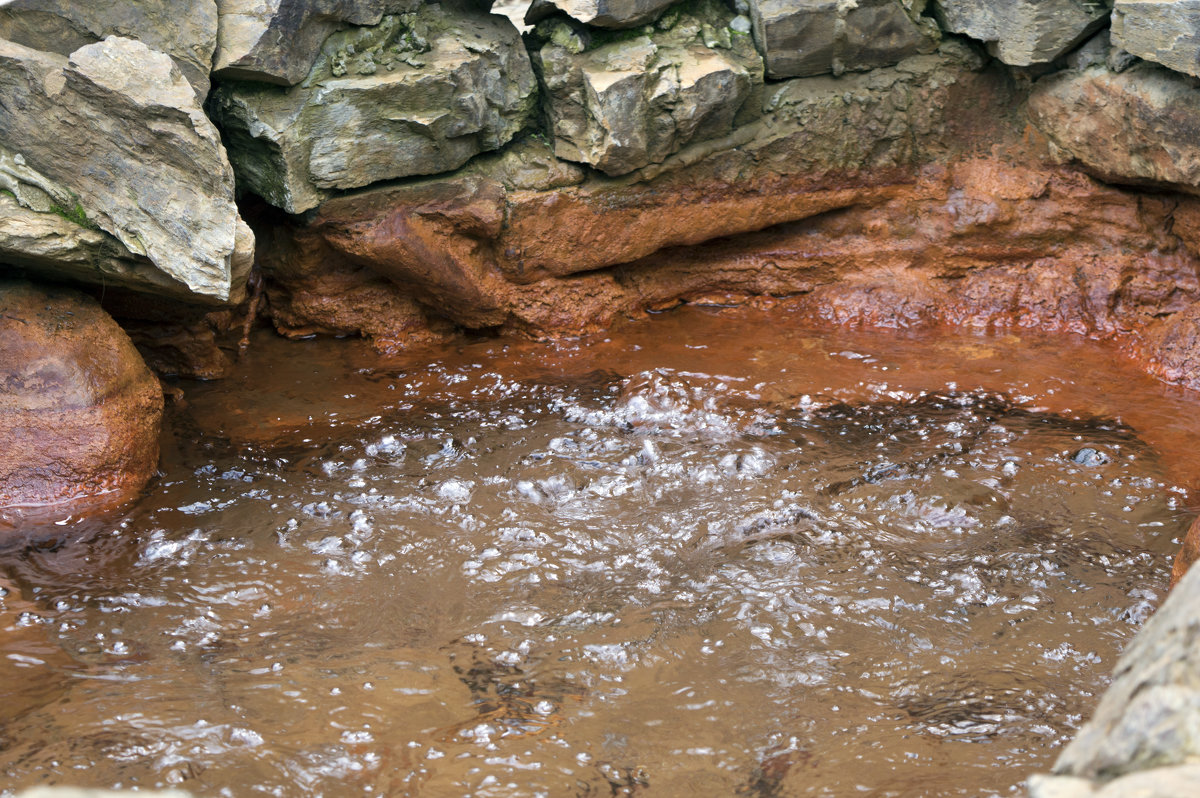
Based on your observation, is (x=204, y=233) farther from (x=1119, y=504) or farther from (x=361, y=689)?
(x=1119, y=504)

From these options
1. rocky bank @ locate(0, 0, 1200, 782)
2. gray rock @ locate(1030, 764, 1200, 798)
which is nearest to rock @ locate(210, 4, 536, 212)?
rocky bank @ locate(0, 0, 1200, 782)

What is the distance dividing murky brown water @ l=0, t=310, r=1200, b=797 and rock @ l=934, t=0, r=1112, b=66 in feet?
4.96

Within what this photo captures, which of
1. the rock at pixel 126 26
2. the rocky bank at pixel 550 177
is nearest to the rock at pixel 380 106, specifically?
the rocky bank at pixel 550 177

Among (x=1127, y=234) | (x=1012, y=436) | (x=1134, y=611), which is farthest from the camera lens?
(x=1127, y=234)

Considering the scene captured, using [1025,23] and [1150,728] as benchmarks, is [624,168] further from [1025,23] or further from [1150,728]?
[1150,728]

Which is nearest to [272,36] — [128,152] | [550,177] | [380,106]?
[380,106]

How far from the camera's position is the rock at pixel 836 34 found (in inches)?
205

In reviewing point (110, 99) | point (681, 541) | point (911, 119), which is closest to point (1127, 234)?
point (911, 119)

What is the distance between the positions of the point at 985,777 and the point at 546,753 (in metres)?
1.13

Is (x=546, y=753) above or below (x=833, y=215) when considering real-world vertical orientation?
below

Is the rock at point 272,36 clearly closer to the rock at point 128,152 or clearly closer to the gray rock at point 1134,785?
the rock at point 128,152

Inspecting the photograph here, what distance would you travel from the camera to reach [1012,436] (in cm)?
461

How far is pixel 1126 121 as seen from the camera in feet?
16.8

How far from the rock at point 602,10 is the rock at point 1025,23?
1.59 metres
